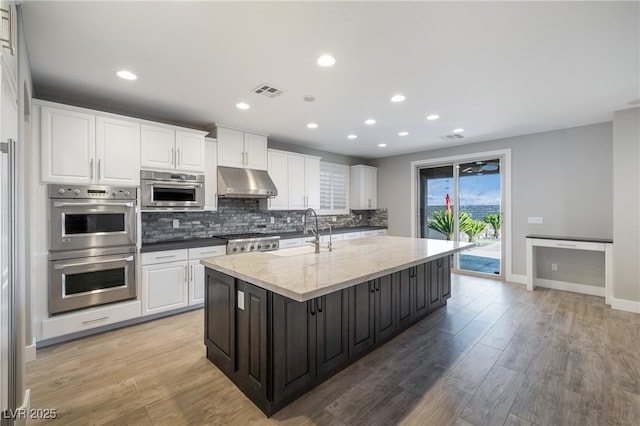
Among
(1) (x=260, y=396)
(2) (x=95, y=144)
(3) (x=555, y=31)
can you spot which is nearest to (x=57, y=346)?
(2) (x=95, y=144)

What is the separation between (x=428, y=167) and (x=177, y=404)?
595 cm

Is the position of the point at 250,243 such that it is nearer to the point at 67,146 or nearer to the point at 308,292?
the point at 67,146

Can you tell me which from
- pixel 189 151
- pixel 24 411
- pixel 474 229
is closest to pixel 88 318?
pixel 24 411

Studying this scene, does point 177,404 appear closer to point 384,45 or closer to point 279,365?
point 279,365

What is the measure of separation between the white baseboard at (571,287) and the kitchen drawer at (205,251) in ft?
17.0

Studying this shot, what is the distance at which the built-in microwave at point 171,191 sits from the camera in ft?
11.3

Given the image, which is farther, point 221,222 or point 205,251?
point 221,222

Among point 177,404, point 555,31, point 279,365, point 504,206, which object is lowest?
point 177,404

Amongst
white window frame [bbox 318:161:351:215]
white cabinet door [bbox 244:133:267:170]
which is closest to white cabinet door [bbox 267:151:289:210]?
white cabinet door [bbox 244:133:267:170]

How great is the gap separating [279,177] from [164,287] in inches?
97.8

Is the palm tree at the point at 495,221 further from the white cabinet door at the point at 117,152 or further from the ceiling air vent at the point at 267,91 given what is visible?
the white cabinet door at the point at 117,152

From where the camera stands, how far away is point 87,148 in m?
3.02

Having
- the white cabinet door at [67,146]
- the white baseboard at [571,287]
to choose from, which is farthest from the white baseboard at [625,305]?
the white cabinet door at [67,146]

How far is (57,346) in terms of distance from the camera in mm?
2824
